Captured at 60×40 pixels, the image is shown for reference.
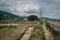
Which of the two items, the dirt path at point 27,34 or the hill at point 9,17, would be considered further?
A: the hill at point 9,17

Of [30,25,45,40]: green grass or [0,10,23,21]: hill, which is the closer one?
[30,25,45,40]: green grass

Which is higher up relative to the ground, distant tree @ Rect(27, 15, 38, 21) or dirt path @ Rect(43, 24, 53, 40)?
distant tree @ Rect(27, 15, 38, 21)

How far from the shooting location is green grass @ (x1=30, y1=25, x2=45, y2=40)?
2666mm

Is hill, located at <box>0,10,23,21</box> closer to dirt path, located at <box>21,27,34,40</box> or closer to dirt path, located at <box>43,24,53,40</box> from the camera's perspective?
dirt path, located at <box>21,27,34,40</box>

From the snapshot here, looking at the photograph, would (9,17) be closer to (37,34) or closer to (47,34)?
(37,34)

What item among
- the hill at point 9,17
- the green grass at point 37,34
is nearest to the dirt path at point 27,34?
the green grass at point 37,34

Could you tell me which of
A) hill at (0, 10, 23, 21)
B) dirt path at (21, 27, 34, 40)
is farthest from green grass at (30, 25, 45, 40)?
hill at (0, 10, 23, 21)

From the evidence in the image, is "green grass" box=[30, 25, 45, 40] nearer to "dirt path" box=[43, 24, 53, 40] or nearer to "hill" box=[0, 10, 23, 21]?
"dirt path" box=[43, 24, 53, 40]

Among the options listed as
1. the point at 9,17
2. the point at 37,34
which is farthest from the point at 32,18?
the point at 9,17

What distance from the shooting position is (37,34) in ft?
8.89

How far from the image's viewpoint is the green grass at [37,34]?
2666mm

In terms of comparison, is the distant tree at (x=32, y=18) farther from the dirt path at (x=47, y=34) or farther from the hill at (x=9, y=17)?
the dirt path at (x=47, y=34)

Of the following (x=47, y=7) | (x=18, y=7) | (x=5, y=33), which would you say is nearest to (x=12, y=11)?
(x=18, y=7)

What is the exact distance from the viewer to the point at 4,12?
283 cm
